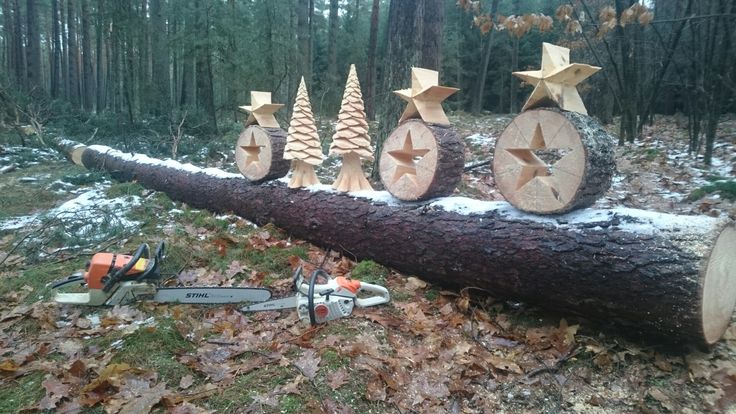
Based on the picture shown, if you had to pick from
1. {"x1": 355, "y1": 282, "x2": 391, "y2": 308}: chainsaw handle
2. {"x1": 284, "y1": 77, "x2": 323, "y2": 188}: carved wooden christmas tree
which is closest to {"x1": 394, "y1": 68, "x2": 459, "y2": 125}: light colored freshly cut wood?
{"x1": 284, "y1": 77, "x2": 323, "y2": 188}: carved wooden christmas tree

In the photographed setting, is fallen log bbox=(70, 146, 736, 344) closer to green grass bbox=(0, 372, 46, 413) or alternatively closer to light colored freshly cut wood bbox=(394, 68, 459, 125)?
light colored freshly cut wood bbox=(394, 68, 459, 125)

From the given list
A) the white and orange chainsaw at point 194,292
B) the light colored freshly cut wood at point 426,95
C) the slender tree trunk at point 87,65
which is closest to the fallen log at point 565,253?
the white and orange chainsaw at point 194,292

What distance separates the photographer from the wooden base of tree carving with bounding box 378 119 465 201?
3.57 metres

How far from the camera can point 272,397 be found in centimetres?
217

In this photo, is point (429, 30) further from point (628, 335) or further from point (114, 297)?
point (114, 297)

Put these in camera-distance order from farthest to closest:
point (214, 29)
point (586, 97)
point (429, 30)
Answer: point (586, 97)
point (214, 29)
point (429, 30)

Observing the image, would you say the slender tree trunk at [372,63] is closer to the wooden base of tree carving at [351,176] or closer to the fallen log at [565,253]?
the wooden base of tree carving at [351,176]


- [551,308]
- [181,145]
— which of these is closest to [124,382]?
[551,308]

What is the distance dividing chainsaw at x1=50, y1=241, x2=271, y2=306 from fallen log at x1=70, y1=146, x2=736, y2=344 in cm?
126

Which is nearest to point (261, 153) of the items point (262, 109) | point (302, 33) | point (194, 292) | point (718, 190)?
point (262, 109)

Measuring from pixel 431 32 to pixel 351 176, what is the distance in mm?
2553

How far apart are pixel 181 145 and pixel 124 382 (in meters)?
8.80

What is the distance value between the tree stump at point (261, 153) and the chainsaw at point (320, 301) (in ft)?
7.71

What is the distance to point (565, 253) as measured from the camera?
269 centimetres
